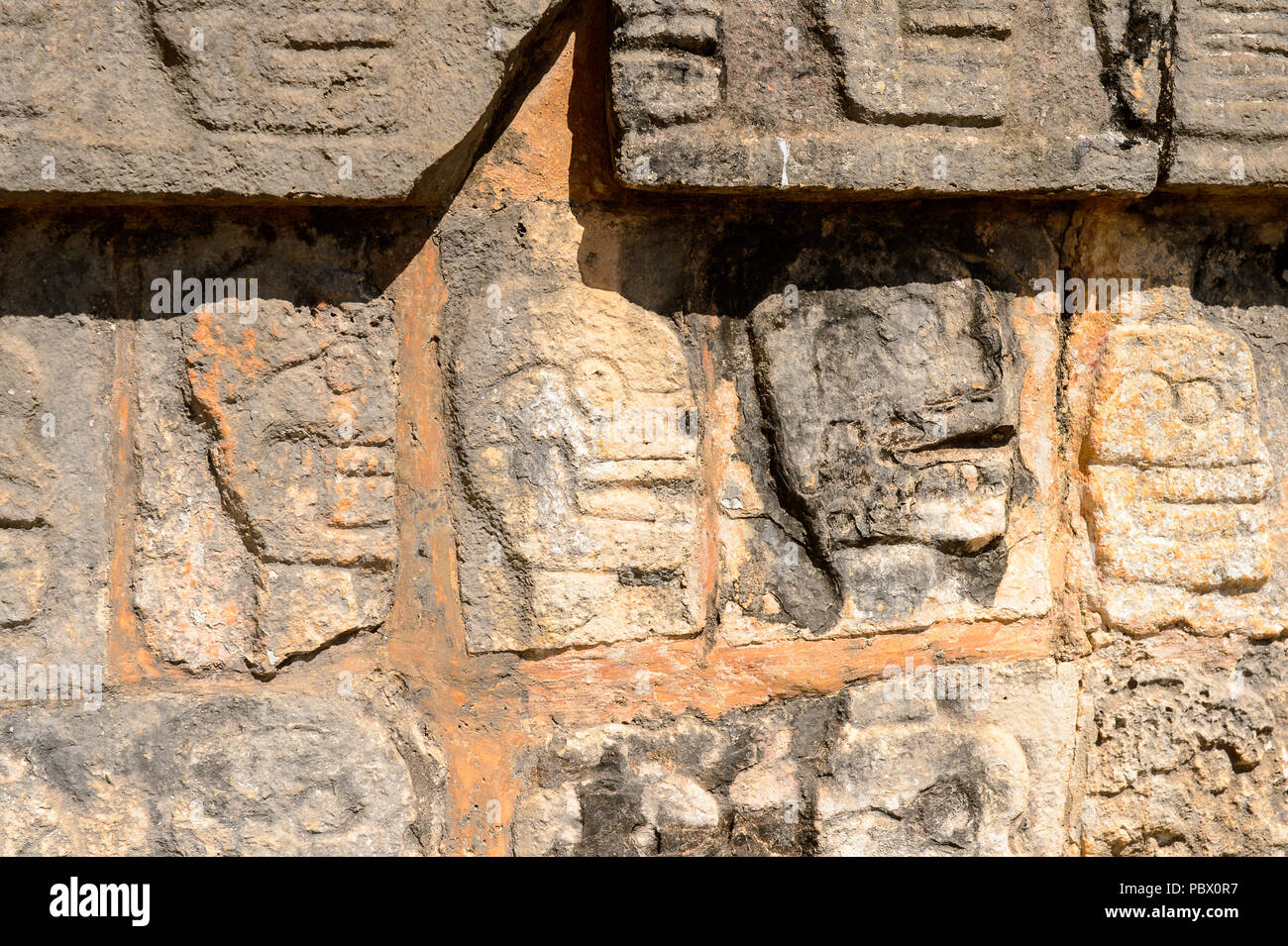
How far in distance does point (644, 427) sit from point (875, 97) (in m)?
0.58

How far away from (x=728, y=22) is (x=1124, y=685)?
1243mm

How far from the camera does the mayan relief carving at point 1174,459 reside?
1829 millimetres

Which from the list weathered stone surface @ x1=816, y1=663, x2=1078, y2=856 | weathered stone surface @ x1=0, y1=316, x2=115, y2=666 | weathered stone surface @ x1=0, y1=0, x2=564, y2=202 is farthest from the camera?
weathered stone surface @ x1=816, y1=663, x2=1078, y2=856

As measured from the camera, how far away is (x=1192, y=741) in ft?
6.14

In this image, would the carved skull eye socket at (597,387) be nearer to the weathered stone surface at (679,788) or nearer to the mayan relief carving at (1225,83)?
the weathered stone surface at (679,788)

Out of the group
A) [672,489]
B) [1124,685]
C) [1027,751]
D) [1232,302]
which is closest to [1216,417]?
[1232,302]

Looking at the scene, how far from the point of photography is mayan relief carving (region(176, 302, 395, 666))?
1586 mm

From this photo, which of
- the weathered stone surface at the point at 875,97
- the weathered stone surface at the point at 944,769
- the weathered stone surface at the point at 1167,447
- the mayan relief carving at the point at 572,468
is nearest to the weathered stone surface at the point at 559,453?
the mayan relief carving at the point at 572,468

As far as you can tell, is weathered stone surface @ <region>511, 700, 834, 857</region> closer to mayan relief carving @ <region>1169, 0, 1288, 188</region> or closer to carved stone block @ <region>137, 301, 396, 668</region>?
carved stone block @ <region>137, 301, 396, 668</region>

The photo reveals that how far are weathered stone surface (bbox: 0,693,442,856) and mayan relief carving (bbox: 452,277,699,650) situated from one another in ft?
0.87

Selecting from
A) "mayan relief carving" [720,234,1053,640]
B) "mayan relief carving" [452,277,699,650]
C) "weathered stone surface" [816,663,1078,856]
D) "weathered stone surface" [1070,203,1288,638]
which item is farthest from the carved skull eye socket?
"weathered stone surface" [1070,203,1288,638]

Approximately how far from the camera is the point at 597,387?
169cm

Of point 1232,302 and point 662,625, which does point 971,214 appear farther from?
point 662,625

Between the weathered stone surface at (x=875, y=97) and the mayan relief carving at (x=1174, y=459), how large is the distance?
326 millimetres
